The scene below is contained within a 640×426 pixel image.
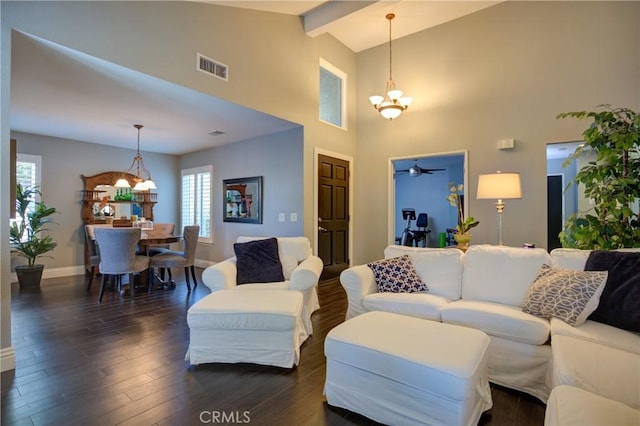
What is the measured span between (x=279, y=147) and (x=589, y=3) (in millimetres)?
4481

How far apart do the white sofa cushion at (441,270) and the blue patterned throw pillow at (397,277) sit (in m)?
0.07

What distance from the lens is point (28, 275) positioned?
15.4 ft

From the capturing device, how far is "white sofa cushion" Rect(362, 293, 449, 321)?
253 centimetres

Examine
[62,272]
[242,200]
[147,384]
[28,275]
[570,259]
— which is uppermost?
[242,200]

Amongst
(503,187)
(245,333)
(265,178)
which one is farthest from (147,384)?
(503,187)

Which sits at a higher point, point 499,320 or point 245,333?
point 499,320

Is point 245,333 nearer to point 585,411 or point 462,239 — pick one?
point 585,411

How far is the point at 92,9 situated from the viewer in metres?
2.67

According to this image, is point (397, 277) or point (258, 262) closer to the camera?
point (397, 277)

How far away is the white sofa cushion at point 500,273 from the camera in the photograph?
251 cm

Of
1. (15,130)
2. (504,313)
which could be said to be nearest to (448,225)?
(504,313)

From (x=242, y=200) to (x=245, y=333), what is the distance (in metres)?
3.67

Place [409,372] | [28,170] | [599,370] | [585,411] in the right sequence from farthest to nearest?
1. [28,170]
2. [409,372]
3. [599,370]
4. [585,411]

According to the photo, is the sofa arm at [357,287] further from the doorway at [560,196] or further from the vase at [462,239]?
the doorway at [560,196]
